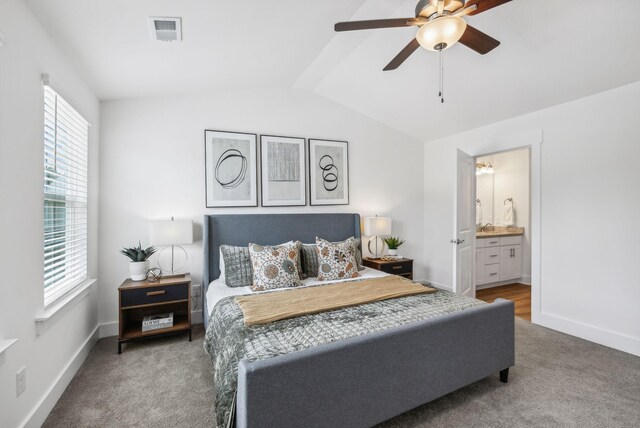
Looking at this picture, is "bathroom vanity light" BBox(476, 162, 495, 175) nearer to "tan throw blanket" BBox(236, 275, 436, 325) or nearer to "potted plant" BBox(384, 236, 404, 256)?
"potted plant" BBox(384, 236, 404, 256)

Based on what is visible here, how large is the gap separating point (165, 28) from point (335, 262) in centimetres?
244

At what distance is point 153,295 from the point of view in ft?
9.45

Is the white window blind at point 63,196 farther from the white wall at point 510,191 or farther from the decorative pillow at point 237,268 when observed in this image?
the white wall at point 510,191

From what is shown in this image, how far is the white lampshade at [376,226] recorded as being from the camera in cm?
407

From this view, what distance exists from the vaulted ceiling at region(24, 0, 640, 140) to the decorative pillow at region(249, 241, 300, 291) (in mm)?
1850

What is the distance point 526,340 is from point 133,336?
3779mm

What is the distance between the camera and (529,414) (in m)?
1.93

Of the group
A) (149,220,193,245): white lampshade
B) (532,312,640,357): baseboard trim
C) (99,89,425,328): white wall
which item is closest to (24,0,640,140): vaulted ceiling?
(99,89,425,328): white wall

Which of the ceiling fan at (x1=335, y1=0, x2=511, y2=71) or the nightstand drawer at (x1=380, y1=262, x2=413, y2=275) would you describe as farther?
the nightstand drawer at (x1=380, y1=262, x2=413, y2=275)

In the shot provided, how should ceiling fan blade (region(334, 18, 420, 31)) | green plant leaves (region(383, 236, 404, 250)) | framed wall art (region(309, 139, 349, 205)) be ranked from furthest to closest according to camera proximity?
1. green plant leaves (region(383, 236, 404, 250))
2. framed wall art (region(309, 139, 349, 205))
3. ceiling fan blade (region(334, 18, 420, 31))

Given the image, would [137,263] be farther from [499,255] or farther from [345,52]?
[499,255]

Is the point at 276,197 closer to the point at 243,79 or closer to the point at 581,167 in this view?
the point at 243,79

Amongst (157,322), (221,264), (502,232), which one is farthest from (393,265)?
(157,322)

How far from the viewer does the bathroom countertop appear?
4.95 meters
